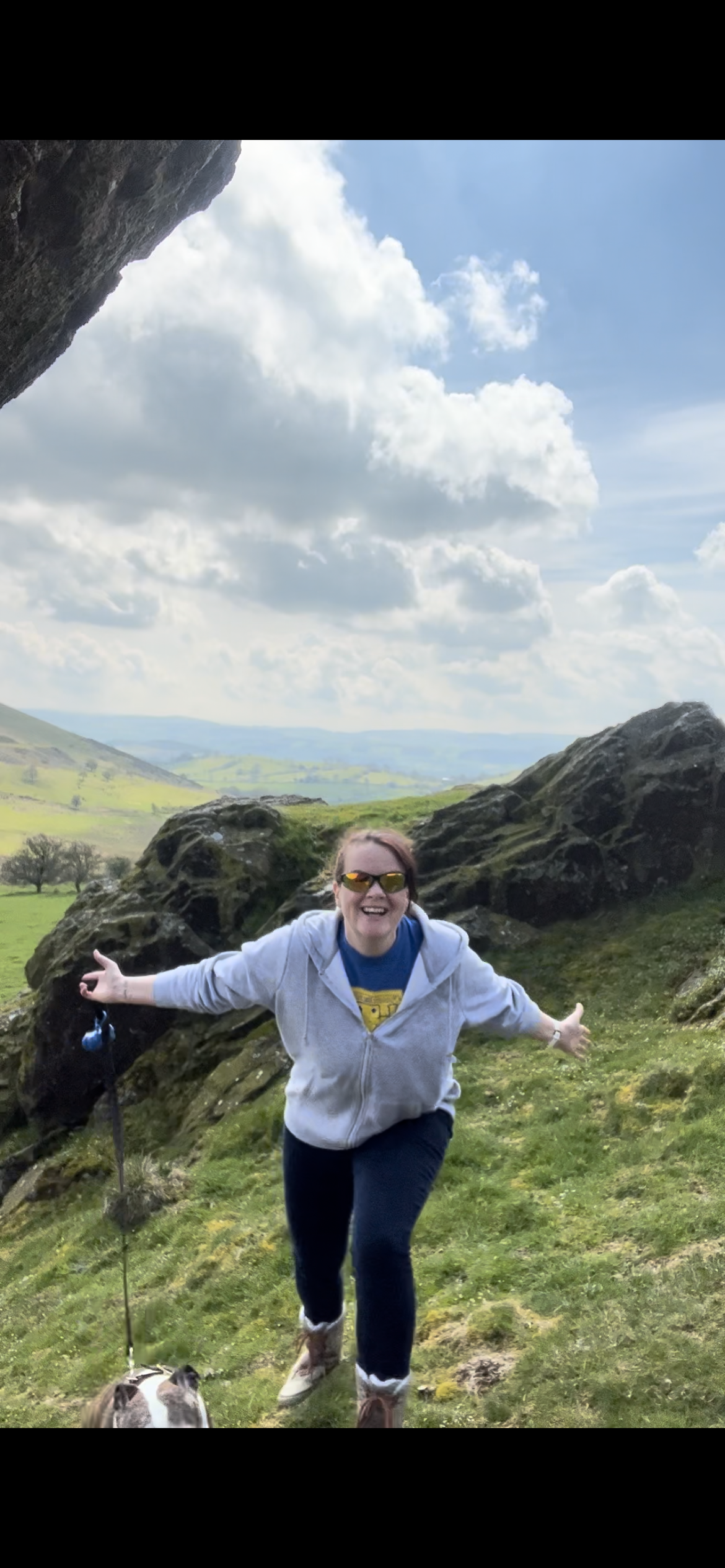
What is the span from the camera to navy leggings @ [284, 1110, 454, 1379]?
4.98 metres

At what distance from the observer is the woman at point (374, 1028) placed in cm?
511

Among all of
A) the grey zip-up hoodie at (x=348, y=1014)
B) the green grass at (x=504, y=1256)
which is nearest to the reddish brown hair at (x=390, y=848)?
the grey zip-up hoodie at (x=348, y=1014)

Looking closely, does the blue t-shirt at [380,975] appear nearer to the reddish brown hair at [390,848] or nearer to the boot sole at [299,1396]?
the reddish brown hair at [390,848]

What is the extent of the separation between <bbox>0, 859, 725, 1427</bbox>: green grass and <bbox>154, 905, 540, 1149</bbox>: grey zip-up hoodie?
2.70m

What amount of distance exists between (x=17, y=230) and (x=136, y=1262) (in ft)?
56.4

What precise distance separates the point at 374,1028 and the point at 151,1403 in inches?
92.8

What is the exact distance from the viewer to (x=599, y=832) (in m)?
22.1

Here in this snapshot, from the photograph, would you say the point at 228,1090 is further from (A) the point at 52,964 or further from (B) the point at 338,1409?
(B) the point at 338,1409

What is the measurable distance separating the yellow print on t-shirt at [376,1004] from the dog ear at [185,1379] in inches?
85.8

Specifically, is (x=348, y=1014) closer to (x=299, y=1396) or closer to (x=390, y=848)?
(x=390, y=848)

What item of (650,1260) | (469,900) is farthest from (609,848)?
(650,1260)

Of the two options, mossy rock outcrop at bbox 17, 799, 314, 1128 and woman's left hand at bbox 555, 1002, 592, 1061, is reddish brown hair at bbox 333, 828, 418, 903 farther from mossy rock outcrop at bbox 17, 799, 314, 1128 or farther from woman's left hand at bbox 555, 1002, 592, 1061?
mossy rock outcrop at bbox 17, 799, 314, 1128

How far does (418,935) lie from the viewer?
5.47 meters

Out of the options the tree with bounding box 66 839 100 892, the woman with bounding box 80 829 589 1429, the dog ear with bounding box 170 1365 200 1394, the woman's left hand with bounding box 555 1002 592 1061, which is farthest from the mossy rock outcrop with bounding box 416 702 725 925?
the tree with bounding box 66 839 100 892
